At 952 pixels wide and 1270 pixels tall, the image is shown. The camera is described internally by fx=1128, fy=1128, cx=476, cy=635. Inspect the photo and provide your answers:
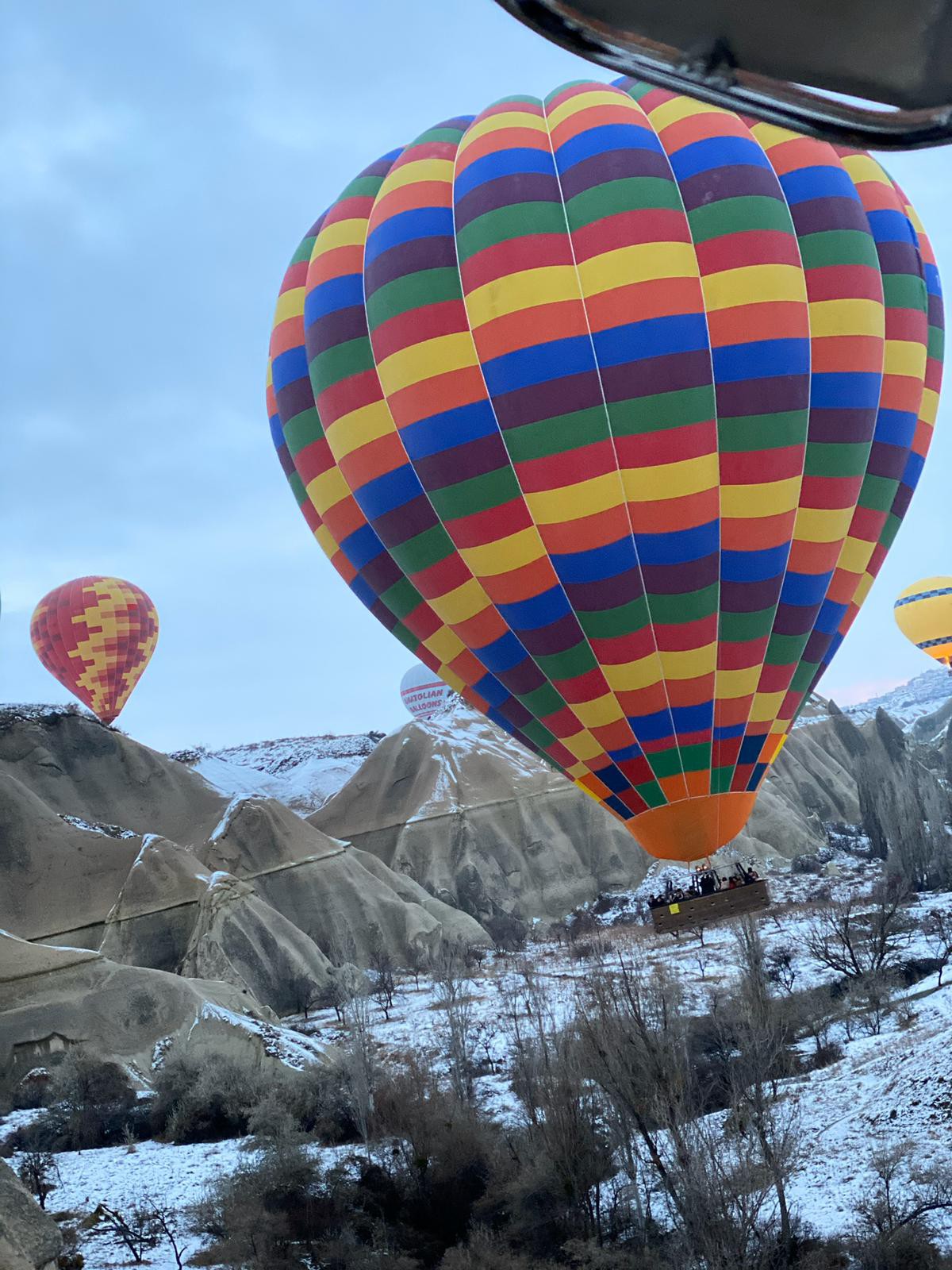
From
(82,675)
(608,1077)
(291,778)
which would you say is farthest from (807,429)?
(291,778)

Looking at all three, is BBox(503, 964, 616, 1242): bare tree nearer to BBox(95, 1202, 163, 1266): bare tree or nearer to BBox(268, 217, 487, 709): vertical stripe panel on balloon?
BBox(95, 1202, 163, 1266): bare tree

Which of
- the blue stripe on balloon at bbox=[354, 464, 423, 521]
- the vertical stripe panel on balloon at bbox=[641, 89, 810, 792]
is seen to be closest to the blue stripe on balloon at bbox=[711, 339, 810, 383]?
the vertical stripe panel on balloon at bbox=[641, 89, 810, 792]

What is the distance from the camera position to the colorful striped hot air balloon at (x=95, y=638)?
40281 millimetres

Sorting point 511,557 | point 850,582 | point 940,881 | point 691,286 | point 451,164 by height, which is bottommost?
point 940,881

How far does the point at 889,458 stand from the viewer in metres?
11.8

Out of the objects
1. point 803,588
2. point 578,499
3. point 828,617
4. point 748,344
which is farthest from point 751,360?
point 828,617

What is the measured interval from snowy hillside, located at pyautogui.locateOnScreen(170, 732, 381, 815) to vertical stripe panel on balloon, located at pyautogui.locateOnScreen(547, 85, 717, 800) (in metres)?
56.8

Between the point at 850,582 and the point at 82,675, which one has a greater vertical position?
the point at 82,675

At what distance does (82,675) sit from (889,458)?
34.6 meters

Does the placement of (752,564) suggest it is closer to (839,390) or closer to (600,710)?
(839,390)

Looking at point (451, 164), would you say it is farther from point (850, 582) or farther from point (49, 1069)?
point (49, 1069)

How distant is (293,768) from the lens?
253 ft

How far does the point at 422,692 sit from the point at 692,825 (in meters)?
56.2

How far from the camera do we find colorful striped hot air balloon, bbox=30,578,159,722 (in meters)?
40.3
